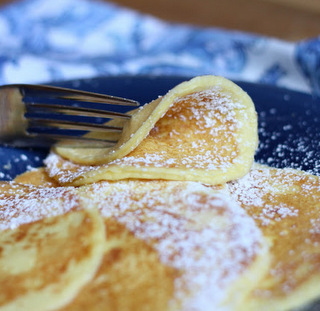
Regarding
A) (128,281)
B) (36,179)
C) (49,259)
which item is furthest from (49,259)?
(36,179)

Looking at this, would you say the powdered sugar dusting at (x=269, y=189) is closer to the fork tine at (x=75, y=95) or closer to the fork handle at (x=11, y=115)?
the fork tine at (x=75, y=95)

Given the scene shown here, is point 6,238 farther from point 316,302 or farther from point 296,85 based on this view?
point 296,85

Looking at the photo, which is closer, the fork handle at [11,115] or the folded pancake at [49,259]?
the folded pancake at [49,259]

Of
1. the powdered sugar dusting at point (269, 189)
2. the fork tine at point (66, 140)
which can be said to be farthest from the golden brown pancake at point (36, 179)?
the powdered sugar dusting at point (269, 189)


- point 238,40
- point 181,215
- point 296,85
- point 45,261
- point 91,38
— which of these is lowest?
point 45,261

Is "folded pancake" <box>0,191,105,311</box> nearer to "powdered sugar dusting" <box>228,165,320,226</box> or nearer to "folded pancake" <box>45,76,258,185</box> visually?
"folded pancake" <box>45,76,258,185</box>

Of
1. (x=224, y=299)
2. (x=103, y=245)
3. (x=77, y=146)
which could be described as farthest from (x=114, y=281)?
(x=77, y=146)
